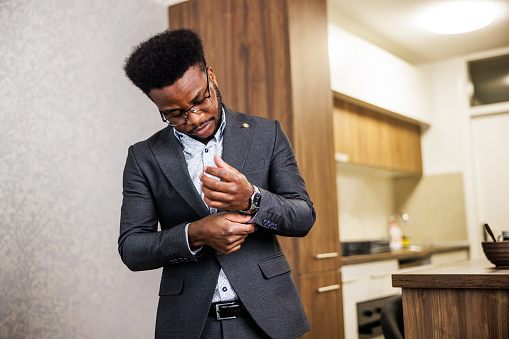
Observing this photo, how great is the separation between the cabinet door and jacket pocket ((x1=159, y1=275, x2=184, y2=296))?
1454 millimetres

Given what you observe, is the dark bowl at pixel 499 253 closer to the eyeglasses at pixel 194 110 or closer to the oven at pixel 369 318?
the eyeglasses at pixel 194 110

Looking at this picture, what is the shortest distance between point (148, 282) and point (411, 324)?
5.63ft

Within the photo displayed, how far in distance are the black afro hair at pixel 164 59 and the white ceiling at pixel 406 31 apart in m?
2.71

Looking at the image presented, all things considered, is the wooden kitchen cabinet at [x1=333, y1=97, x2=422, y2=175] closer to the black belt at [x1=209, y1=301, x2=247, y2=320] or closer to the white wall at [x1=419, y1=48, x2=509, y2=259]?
the white wall at [x1=419, y1=48, x2=509, y2=259]

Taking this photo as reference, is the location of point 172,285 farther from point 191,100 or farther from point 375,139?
point 375,139

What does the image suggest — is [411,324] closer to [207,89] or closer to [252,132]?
[252,132]

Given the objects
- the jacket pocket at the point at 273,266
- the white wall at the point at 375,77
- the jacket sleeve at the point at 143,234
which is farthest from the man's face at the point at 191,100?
the white wall at the point at 375,77

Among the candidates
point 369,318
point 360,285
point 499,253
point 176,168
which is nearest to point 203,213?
point 176,168

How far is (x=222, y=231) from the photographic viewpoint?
1220mm

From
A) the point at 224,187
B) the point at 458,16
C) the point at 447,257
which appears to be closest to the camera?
the point at 224,187

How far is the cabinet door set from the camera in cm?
281

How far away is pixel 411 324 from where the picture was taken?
158 centimetres

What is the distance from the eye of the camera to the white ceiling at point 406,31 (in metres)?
4.00

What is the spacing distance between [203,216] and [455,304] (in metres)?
0.73
